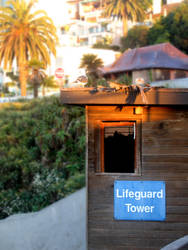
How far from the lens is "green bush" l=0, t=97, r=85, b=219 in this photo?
14203mm

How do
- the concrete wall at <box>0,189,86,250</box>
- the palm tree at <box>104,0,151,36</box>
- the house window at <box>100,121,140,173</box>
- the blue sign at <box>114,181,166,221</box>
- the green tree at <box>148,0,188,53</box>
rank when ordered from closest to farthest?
the blue sign at <box>114,181,166,221</box>, the house window at <box>100,121,140,173</box>, the concrete wall at <box>0,189,86,250</box>, the green tree at <box>148,0,188,53</box>, the palm tree at <box>104,0,151,36</box>

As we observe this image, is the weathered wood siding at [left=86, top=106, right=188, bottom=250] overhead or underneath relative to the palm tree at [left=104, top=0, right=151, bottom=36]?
underneath

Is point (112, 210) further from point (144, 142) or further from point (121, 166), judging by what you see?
point (144, 142)

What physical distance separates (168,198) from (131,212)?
0.71 m

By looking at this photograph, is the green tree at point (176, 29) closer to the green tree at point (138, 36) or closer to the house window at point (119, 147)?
the green tree at point (138, 36)

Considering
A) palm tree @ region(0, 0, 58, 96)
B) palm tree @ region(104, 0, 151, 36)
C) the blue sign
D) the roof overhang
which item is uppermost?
palm tree @ region(104, 0, 151, 36)

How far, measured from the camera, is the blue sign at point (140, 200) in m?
6.51

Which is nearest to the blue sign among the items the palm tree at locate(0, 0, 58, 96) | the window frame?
the window frame

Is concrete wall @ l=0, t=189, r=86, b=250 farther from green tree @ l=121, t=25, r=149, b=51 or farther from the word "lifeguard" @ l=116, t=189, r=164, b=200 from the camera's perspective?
green tree @ l=121, t=25, r=149, b=51

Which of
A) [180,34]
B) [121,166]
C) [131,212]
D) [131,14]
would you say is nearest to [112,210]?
[131,212]

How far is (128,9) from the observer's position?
147 feet

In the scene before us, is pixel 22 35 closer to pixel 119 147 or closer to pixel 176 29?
pixel 176 29

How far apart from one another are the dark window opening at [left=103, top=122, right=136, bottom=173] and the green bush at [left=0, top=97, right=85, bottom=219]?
6.99m

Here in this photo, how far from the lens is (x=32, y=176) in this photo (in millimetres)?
16672
